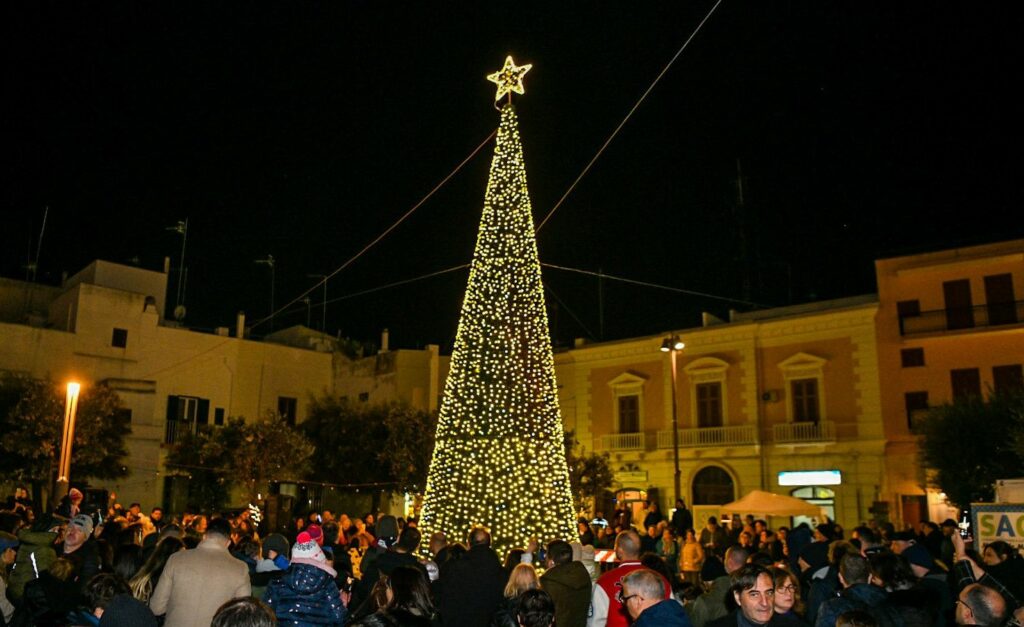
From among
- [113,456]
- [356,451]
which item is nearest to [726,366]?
[356,451]

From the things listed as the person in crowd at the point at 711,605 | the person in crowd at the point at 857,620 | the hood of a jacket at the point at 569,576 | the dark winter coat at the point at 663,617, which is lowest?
the person in crowd at the point at 711,605

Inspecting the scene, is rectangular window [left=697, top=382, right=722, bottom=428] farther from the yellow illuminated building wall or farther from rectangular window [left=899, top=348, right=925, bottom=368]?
rectangular window [left=899, top=348, right=925, bottom=368]

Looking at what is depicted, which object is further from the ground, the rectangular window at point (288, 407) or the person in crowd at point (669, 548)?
the rectangular window at point (288, 407)

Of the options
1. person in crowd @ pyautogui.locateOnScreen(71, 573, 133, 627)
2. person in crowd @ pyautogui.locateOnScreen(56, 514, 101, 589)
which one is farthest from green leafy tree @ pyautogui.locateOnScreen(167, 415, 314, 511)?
person in crowd @ pyautogui.locateOnScreen(71, 573, 133, 627)

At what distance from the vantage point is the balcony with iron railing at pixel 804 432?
2786cm

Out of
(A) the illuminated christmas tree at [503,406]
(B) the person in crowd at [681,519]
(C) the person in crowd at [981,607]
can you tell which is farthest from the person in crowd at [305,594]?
(B) the person in crowd at [681,519]

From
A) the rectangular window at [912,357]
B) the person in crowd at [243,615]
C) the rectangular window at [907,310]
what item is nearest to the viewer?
the person in crowd at [243,615]

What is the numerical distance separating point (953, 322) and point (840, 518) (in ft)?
24.6

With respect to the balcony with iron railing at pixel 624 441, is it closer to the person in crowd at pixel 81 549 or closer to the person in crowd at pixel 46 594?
the person in crowd at pixel 81 549

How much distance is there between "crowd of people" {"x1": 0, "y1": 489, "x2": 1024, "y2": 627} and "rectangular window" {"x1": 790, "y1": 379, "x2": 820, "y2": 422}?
20233 mm

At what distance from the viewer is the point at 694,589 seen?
25.4ft

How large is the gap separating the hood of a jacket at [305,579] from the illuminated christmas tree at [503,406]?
929 cm

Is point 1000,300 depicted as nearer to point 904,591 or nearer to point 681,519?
point 681,519

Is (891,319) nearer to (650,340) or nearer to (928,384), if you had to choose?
(928,384)
